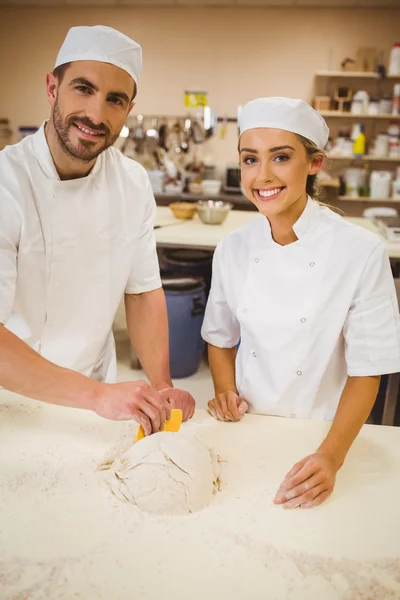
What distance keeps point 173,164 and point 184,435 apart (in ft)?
17.8

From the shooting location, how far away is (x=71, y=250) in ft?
4.93

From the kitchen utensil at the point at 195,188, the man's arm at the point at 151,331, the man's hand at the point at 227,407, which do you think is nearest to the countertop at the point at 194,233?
the man's arm at the point at 151,331

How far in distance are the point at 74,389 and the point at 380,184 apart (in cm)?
526

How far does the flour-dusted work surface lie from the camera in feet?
2.64

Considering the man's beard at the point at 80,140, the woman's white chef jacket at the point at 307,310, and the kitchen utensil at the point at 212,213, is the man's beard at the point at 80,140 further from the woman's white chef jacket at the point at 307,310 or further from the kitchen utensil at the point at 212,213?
the kitchen utensil at the point at 212,213

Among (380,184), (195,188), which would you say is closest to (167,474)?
(195,188)

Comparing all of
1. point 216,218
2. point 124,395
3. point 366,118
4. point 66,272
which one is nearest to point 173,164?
point 366,118

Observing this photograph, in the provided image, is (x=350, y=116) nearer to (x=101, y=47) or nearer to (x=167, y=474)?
(x=101, y=47)

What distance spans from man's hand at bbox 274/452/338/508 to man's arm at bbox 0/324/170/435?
31 centimetres

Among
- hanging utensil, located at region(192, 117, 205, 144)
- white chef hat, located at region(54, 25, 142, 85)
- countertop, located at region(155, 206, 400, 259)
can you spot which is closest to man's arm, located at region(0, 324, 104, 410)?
white chef hat, located at region(54, 25, 142, 85)

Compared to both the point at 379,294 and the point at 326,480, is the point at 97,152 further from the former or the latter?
the point at 326,480

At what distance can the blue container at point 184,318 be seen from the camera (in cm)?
321

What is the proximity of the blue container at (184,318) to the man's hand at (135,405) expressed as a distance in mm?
2002

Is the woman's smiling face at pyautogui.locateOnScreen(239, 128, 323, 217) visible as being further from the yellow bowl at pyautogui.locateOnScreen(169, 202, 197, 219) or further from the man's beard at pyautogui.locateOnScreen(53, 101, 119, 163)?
the yellow bowl at pyautogui.locateOnScreen(169, 202, 197, 219)
